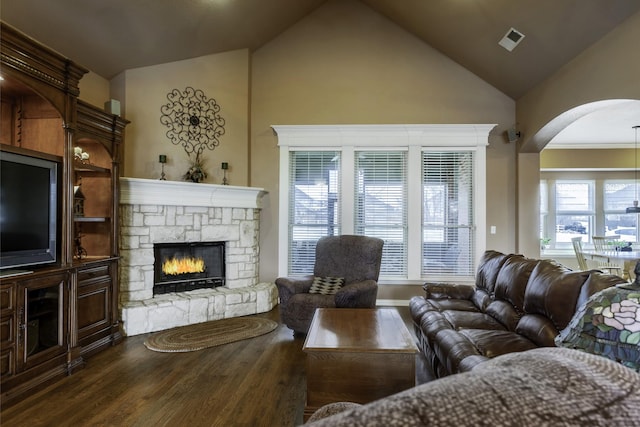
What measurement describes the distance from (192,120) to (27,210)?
2386 millimetres

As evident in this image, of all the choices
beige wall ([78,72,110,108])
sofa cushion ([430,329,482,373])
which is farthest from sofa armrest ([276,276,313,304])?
beige wall ([78,72,110,108])

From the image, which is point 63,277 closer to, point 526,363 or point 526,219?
point 526,363

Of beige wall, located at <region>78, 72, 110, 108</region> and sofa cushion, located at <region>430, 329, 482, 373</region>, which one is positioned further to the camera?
beige wall, located at <region>78, 72, 110, 108</region>

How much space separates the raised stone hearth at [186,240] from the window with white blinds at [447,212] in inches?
95.5

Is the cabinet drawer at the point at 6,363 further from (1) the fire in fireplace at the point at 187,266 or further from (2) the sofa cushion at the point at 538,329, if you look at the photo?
(2) the sofa cushion at the point at 538,329

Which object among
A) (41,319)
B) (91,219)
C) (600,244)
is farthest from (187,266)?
(600,244)

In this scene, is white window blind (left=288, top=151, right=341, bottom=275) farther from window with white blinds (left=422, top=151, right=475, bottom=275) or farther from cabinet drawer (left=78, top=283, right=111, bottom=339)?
cabinet drawer (left=78, top=283, right=111, bottom=339)

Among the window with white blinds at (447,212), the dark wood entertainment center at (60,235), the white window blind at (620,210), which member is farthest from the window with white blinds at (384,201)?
the white window blind at (620,210)

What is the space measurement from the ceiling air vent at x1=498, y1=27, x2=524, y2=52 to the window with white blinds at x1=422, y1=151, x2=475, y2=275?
4.76 feet

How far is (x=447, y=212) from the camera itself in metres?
4.95

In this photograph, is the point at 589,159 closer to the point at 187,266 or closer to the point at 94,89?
the point at 187,266

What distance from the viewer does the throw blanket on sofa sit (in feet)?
1.09

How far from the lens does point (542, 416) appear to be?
1.12ft

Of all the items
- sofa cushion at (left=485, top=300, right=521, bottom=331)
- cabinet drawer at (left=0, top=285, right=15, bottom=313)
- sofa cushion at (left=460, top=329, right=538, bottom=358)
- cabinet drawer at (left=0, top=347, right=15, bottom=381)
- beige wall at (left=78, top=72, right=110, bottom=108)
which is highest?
beige wall at (left=78, top=72, right=110, bottom=108)
